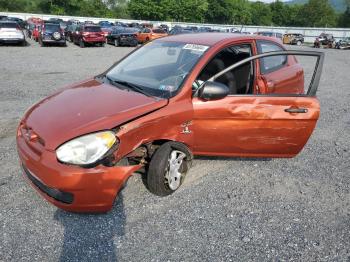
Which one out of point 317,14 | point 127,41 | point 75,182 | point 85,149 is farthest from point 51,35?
point 317,14

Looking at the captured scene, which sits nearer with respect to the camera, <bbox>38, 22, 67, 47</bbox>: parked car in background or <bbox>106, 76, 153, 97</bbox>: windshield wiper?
<bbox>106, 76, 153, 97</bbox>: windshield wiper

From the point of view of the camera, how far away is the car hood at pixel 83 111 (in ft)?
10.0

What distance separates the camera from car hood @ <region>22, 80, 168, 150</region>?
3062mm

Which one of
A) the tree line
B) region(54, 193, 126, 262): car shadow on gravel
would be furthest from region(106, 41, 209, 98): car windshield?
the tree line

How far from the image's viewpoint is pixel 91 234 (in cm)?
303

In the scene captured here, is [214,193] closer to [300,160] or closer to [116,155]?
[116,155]

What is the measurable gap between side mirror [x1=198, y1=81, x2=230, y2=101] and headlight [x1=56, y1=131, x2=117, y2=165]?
3.67 ft

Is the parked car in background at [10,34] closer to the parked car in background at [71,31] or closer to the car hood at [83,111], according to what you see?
the parked car in background at [71,31]

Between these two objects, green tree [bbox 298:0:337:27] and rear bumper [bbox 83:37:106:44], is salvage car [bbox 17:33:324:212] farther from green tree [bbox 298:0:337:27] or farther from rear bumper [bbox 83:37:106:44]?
green tree [bbox 298:0:337:27]

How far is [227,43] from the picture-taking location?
4133mm

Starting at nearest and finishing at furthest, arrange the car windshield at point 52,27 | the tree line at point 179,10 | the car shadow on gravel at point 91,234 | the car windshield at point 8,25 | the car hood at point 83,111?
the car shadow on gravel at point 91,234 < the car hood at point 83,111 < the car windshield at point 8,25 < the car windshield at point 52,27 < the tree line at point 179,10

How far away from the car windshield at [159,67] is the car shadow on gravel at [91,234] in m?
1.31

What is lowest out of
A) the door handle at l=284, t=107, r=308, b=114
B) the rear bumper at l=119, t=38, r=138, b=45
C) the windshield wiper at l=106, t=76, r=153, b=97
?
the rear bumper at l=119, t=38, r=138, b=45

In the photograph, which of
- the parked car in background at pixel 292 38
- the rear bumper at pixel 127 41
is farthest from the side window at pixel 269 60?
the parked car in background at pixel 292 38
